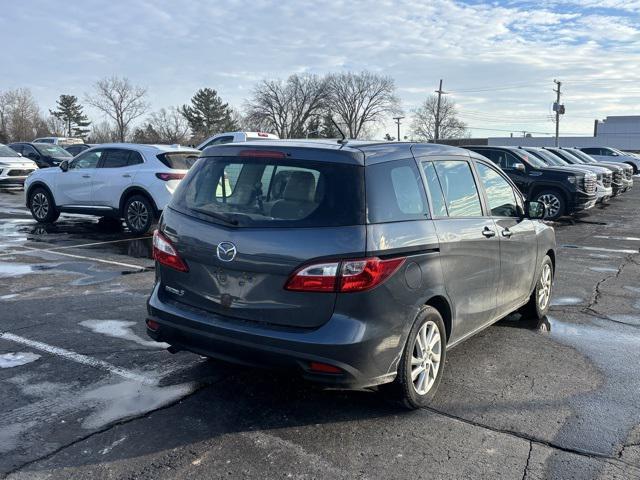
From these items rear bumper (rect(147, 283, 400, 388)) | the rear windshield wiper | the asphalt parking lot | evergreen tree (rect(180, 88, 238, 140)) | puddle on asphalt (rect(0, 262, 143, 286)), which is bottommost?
the asphalt parking lot

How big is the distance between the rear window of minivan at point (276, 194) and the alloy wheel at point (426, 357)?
994 mm

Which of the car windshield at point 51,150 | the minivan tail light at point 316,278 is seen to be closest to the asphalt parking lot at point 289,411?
the minivan tail light at point 316,278

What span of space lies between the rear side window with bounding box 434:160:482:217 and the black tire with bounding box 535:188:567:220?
1211cm

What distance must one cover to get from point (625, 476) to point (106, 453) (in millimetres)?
2880

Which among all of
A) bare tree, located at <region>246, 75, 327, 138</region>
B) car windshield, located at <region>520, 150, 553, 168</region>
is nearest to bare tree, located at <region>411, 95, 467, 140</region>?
bare tree, located at <region>246, 75, 327, 138</region>

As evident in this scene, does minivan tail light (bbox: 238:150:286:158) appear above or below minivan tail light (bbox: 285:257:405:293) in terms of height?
above

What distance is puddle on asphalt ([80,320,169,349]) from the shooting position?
513cm

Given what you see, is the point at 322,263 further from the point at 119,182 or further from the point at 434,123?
the point at 434,123

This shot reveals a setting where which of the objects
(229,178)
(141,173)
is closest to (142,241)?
(141,173)

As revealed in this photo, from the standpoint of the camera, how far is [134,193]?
1161 centimetres

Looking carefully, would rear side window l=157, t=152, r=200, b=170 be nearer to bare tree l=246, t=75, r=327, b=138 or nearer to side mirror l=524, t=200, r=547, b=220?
side mirror l=524, t=200, r=547, b=220

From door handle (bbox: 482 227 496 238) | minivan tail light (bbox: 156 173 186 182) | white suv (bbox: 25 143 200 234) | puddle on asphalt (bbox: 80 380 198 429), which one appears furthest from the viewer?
white suv (bbox: 25 143 200 234)

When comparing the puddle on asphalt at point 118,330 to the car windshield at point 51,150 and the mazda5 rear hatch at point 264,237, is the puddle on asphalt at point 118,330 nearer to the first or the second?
Result: the mazda5 rear hatch at point 264,237

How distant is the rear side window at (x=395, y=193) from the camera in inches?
144
